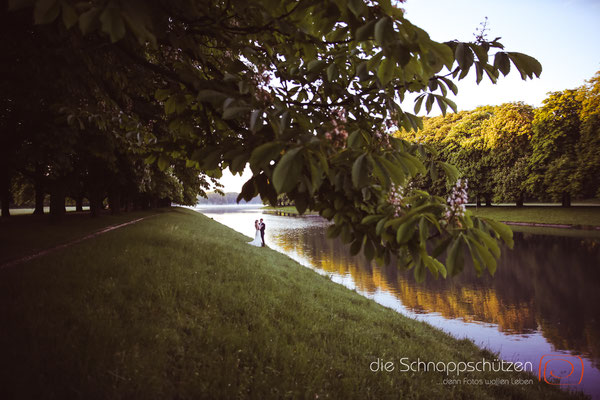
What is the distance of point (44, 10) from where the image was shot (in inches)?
64.0

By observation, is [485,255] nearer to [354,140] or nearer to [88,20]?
[354,140]

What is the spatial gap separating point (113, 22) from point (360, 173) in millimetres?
1537

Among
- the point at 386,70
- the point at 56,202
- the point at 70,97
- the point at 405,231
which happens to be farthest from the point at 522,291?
the point at 56,202

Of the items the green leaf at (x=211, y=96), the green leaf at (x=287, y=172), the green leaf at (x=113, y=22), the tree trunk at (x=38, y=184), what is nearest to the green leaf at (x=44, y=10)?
the green leaf at (x=113, y=22)

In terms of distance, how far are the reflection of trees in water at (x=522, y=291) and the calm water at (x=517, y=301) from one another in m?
0.02

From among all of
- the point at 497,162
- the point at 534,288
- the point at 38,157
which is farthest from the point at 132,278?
the point at 497,162

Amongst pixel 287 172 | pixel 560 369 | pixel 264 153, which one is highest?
pixel 264 153

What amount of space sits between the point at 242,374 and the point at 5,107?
1611cm

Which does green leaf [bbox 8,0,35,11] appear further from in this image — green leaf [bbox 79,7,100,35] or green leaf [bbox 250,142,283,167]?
green leaf [bbox 250,142,283,167]

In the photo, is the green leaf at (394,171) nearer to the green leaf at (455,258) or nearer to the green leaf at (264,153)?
the green leaf at (455,258)

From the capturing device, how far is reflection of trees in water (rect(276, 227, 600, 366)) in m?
10.1

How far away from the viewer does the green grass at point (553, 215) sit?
3628 cm

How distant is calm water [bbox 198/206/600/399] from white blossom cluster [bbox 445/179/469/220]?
7644mm

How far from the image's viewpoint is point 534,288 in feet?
47.2
